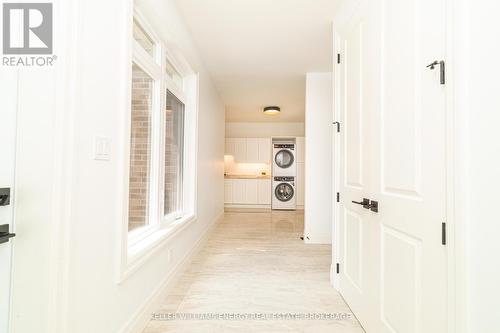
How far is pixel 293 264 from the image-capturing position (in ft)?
9.89

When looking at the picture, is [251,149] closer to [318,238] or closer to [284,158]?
[284,158]

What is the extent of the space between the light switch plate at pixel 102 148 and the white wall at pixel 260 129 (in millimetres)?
6645

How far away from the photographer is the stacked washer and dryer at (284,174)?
24.3 feet

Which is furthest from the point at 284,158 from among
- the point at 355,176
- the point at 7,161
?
the point at 7,161

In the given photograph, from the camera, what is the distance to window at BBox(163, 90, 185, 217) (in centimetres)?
264

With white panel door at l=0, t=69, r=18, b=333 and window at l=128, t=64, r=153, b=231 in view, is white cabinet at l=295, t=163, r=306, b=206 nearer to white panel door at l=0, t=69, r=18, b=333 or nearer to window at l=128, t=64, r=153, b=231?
window at l=128, t=64, r=153, b=231

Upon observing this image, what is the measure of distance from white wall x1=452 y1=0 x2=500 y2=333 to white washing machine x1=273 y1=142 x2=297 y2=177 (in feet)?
21.3

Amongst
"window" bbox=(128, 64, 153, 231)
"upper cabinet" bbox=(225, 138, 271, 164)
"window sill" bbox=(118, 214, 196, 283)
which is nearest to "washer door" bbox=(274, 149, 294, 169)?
"upper cabinet" bbox=(225, 138, 271, 164)

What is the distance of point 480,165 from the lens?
0.92 meters

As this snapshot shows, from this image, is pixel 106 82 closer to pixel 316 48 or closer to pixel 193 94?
pixel 193 94

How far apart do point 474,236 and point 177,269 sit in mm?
2302

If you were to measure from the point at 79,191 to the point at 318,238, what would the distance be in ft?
11.4

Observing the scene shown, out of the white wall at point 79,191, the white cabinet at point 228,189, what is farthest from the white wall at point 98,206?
the white cabinet at point 228,189

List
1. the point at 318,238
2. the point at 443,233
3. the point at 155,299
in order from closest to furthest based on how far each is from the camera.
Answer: the point at 443,233 < the point at 155,299 < the point at 318,238
